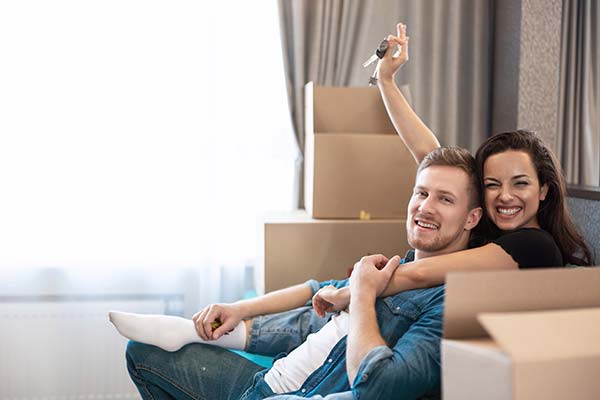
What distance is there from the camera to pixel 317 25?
2.93 metres

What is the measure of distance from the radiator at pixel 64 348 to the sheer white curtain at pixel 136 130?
175 millimetres

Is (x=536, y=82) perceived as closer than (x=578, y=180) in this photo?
Yes

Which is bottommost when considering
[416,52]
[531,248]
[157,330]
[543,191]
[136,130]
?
[157,330]

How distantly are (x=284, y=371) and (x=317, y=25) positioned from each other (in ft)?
5.54

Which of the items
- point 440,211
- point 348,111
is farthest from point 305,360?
point 348,111

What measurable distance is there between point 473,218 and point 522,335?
701 mm

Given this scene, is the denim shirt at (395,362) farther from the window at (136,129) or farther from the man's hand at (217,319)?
the window at (136,129)

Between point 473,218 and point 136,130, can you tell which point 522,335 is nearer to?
point 473,218

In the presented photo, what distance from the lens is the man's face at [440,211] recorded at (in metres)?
1.63

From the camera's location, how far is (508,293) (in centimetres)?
113

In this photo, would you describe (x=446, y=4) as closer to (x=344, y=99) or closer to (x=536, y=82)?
(x=536, y=82)

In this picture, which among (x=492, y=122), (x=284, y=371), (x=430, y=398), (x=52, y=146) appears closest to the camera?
(x=430, y=398)

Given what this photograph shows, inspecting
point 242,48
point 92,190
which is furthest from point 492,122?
point 92,190

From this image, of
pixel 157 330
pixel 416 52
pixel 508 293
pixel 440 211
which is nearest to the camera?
pixel 508 293
